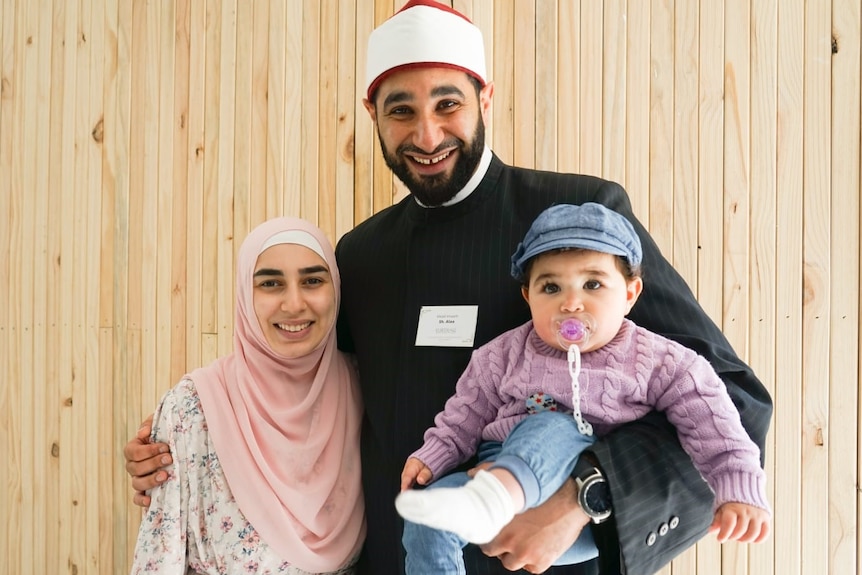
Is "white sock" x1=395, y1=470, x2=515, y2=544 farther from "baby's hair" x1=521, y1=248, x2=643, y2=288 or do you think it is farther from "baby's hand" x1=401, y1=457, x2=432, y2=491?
"baby's hair" x1=521, y1=248, x2=643, y2=288

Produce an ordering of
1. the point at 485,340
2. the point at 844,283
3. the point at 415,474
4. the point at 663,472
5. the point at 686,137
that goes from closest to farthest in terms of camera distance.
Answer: the point at 663,472, the point at 415,474, the point at 485,340, the point at 844,283, the point at 686,137

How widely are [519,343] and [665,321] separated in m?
0.33

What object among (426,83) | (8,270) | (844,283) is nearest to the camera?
(426,83)

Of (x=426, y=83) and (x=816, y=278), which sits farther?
(x=816, y=278)

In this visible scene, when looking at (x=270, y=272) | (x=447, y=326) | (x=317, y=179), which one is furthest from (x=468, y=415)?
(x=317, y=179)

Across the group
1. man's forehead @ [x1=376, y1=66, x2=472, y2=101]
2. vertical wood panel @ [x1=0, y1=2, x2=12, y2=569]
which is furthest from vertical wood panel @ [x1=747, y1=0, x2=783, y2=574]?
vertical wood panel @ [x1=0, y1=2, x2=12, y2=569]

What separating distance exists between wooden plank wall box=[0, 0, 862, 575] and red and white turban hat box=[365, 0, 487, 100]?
56 cm

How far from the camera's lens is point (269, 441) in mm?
1876

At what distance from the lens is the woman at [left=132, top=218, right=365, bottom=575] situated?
5.83 feet

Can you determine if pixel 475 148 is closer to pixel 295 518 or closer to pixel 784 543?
pixel 295 518

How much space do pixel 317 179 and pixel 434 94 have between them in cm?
103

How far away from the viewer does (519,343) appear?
1528 millimetres

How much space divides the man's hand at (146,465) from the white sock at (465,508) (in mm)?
911

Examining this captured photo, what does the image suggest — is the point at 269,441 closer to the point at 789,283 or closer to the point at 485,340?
the point at 485,340
